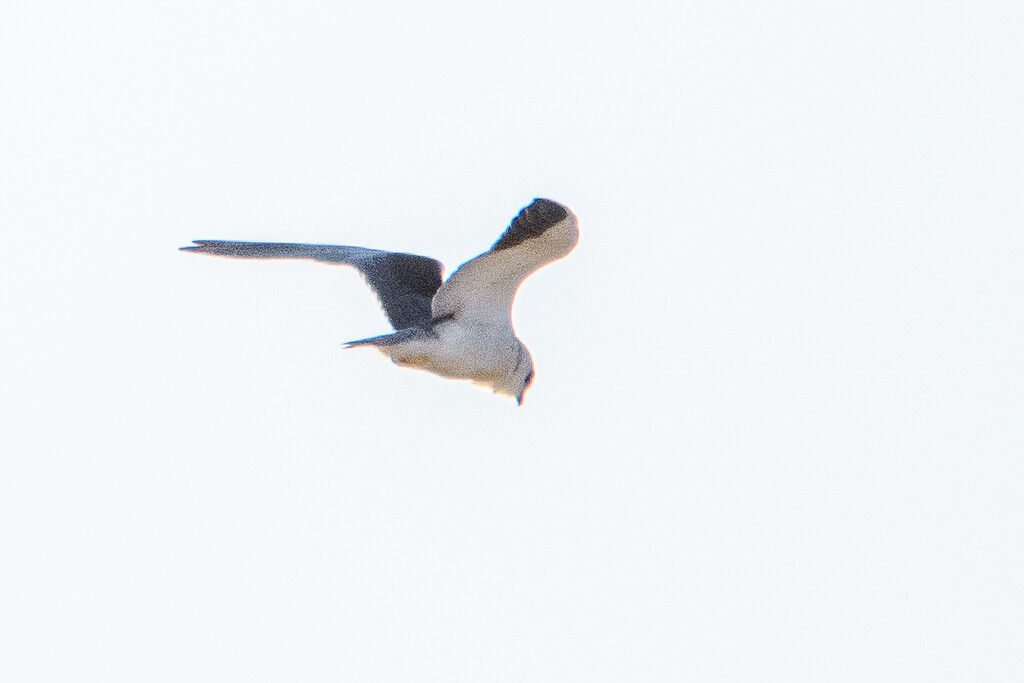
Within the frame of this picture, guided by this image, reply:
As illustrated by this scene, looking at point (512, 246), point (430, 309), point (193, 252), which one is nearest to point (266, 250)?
point (193, 252)

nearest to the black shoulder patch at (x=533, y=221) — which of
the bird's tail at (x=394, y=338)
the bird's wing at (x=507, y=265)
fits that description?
the bird's wing at (x=507, y=265)

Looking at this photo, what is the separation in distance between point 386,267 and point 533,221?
7.24ft

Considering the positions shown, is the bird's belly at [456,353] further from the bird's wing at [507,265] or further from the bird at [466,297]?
the bird's wing at [507,265]

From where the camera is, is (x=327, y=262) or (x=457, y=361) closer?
(x=457, y=361)

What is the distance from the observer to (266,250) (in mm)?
13281

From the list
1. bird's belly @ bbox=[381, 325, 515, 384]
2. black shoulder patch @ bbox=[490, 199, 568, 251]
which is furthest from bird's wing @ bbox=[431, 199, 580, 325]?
bird's belly @ bbox=[381, 325, 515, 384]

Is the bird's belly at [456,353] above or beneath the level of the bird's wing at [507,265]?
beneath

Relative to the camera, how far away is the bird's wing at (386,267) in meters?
12.4

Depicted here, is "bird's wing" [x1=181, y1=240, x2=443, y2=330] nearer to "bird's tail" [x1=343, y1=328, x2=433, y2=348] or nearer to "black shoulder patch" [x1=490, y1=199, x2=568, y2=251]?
Result: "bird's tail" [x1=343, y1=328, x2=433, y2=348]

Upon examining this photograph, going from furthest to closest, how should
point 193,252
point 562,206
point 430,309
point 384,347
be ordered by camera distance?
point 193,252 → point 430,309 → point 384,347 → point 562,206

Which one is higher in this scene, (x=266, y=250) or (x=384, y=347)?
(x=266, y=250)

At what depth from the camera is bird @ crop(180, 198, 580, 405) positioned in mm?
11141

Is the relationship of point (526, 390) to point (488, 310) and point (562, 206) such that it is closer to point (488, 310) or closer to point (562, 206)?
point (488, 310)

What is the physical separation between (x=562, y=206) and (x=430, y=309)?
1804mm
